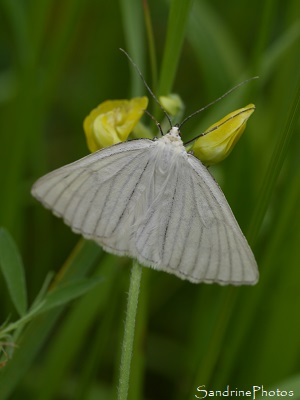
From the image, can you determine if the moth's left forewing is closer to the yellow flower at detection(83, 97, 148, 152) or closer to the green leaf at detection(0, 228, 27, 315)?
the yellow flower at detection(83, 97, 148, 152)

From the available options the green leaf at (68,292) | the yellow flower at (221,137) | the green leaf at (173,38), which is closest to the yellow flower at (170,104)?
the green leaf at (173,38)

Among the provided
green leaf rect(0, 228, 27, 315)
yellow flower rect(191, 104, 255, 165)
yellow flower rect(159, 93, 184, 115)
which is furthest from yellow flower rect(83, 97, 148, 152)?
green leaf rect(0, 228, 27, 315)

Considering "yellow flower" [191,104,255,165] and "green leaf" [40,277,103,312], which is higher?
"yellow flower" [191,104,255,165]

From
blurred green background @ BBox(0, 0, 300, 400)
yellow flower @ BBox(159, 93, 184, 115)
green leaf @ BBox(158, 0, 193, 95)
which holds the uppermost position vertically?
green leaf @ BBox(158, 0, 193, 95)

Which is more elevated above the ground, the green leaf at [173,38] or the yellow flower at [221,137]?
the green leaf at [173,38]

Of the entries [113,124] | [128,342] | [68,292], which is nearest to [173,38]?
[113,124]

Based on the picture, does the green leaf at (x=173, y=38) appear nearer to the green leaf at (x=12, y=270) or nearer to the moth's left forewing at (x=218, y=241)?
the moth's left forewing at (x=218, y=241)

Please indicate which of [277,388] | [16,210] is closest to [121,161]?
[277,388]
